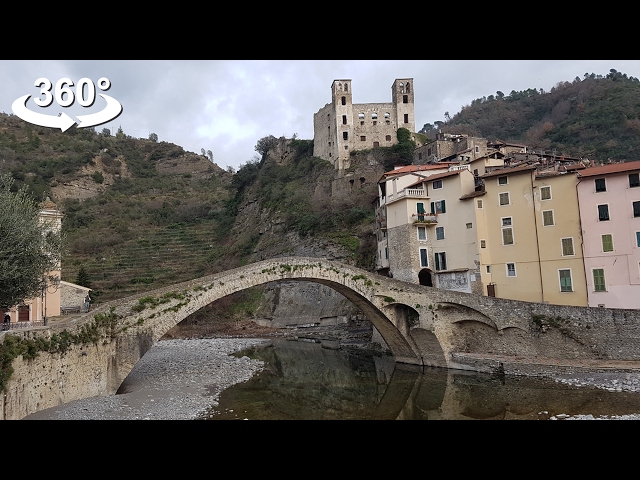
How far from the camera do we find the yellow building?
20500 mm

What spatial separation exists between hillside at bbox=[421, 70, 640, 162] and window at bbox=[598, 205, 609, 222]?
21.7 meters

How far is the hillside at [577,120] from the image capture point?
4506cm

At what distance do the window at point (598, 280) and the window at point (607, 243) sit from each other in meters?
0.87

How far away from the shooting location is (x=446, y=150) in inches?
1576

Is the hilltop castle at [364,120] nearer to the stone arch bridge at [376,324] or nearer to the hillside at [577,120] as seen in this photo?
the hillside at [577,120]

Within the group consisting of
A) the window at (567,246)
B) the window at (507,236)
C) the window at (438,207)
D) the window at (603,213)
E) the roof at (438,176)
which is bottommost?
the window at (567,246)

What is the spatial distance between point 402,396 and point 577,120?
47.4 meters

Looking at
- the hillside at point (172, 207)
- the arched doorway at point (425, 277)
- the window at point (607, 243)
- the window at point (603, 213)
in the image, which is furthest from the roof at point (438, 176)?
the hillside at point (172, 207)

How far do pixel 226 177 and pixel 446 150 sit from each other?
43.9m

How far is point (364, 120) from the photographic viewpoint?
4647 centimetres

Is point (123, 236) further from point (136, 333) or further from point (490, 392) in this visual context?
point (490, 392)

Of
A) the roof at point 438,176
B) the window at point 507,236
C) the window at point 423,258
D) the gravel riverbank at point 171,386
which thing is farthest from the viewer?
the window at point 423,258
